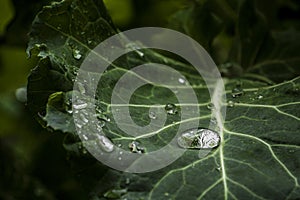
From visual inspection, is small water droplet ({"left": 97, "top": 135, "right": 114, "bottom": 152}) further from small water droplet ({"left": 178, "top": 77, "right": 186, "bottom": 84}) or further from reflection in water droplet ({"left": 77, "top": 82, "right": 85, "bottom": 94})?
small water droplet ({"left": 178, "top": 77, "right": 186, "bottom": 84})

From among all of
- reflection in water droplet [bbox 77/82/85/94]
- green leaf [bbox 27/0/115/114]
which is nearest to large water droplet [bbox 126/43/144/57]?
green leaf [bbox 27/0/115/114]

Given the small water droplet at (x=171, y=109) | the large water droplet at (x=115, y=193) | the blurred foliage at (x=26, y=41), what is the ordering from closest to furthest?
the large water droplet at (x=115, y=193) → the small water droplet at (x=171, y=109) → the blurred foliage at (x=26, y=41)

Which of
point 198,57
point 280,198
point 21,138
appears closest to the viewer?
point 280,198

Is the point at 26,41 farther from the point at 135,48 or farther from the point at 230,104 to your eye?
the point at 230,104

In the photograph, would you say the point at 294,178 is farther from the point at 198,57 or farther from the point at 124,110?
the point at 198,57

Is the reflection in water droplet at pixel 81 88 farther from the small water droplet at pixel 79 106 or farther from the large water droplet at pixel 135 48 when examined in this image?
the large water droplet at pixel 135 48

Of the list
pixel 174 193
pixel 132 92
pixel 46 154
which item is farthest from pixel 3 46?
pixel 174 193

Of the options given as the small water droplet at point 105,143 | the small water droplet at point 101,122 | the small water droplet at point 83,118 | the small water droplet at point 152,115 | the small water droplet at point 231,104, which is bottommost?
the small water droplet at point 231,104

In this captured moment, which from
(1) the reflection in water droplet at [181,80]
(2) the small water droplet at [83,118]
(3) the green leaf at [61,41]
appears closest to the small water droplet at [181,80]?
(1) the reflection in water droplet at [181,80]
